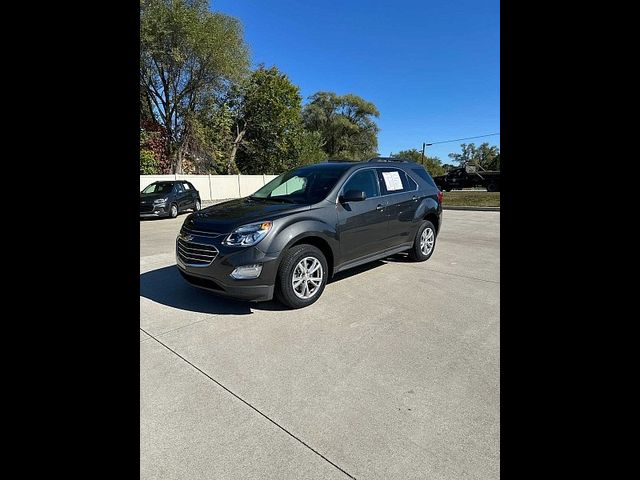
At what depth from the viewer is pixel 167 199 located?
13820 mm

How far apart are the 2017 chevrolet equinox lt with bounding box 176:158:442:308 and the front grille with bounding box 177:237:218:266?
0.01 metres

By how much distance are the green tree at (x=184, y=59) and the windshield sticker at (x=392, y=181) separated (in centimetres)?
2110

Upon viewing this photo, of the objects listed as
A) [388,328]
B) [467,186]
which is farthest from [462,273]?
[467,186]

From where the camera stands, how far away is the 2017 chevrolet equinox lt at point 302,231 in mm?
3814

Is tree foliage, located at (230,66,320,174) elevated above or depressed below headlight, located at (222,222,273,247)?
above

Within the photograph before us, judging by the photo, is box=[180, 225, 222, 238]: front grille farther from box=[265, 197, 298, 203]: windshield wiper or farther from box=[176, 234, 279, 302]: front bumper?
box=[265, 197, 298, 203]: windshield wiper

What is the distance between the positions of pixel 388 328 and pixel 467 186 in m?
24.6

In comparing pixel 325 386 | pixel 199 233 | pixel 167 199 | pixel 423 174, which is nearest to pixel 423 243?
pixel 423 174

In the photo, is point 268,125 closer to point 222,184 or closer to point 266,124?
point 266,124

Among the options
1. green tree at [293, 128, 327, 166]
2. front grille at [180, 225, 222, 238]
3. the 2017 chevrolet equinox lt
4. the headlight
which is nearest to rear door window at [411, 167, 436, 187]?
the 2017 chevrolet equinox lt

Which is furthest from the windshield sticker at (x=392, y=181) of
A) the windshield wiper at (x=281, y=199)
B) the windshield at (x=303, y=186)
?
the windshield wiper at (x=281, y=199)

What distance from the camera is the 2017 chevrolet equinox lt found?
3.81 metres

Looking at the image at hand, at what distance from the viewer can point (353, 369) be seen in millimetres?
2844
